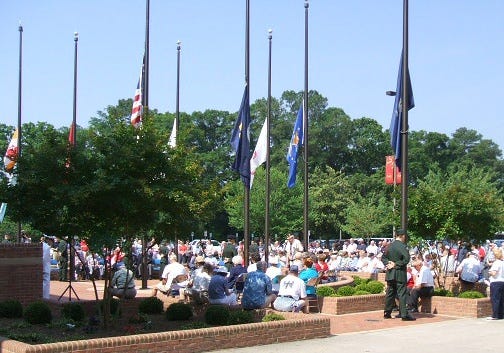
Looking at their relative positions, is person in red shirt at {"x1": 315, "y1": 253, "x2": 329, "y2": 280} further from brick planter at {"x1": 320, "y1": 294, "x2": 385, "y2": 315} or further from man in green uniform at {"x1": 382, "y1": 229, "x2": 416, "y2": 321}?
man in green uniform at {"x1": 382, "y1": 229, "x2": 416, "y2": 321}

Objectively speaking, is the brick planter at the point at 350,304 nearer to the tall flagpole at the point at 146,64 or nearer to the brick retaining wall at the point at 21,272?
the brick retaining wall at the point at 21,272

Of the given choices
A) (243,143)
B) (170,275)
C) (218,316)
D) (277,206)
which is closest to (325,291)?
(170,275)

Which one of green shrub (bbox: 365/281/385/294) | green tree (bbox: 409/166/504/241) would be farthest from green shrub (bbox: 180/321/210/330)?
green tree (bbox: 409/166/504/241)

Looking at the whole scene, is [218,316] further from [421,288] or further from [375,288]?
[375,288]

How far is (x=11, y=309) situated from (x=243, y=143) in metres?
9.36

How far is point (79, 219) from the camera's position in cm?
1217

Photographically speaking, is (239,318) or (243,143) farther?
(243,143)

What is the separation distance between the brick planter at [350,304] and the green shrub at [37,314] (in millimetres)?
6394

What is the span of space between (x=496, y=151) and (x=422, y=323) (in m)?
90.1

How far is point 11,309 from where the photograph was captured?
13.5 meters

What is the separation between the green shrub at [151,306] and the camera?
14.9 m

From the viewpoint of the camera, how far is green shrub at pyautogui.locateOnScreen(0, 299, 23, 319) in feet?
44.2

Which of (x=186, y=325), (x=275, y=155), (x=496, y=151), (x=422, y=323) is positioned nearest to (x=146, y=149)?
(x=186, y=325)

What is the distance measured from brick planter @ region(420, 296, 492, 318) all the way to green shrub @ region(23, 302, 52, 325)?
8633 millimetres
